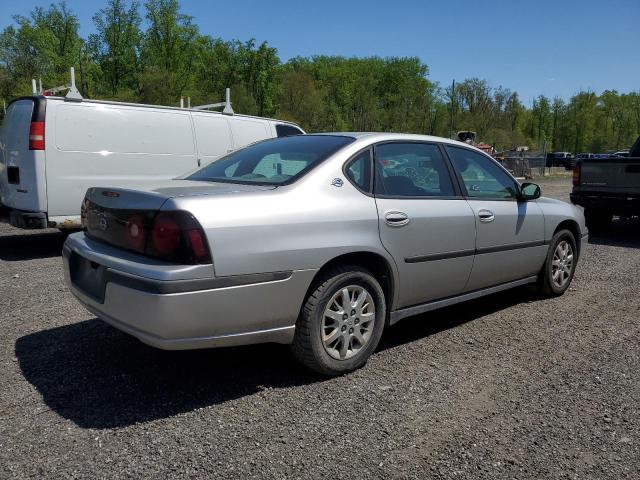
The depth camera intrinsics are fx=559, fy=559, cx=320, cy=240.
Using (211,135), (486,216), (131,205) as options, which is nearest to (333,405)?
(131,205)

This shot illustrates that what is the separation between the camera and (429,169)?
4.27 metres

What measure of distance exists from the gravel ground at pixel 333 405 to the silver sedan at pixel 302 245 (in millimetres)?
382

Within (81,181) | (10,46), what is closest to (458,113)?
(10,46)

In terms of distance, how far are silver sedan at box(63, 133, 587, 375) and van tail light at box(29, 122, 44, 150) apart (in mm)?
3707

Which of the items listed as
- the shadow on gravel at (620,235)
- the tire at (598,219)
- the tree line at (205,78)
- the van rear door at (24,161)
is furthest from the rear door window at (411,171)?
the tree line at (205,78)

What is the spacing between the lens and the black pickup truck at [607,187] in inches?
370

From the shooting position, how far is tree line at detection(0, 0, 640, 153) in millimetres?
41406

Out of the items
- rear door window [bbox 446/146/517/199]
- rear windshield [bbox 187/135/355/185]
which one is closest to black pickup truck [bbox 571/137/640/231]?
rear door window [bbox 446/146/517/199]

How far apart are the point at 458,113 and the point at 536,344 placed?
6033cm

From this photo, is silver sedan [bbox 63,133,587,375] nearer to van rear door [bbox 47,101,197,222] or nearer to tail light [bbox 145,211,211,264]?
tail light [bbox 145,211,211,264]

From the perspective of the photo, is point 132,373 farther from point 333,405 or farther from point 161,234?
point 333,405

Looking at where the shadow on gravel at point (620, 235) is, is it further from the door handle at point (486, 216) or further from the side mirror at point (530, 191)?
the door handle at point (486, 216)

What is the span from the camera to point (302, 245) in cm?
321

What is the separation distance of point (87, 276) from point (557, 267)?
4.31 meters
